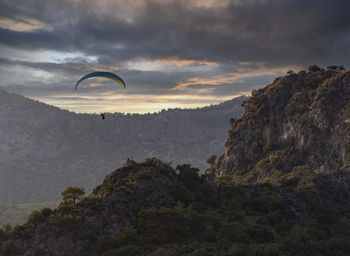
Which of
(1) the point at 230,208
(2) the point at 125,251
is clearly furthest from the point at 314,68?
(2) the point at 125,251

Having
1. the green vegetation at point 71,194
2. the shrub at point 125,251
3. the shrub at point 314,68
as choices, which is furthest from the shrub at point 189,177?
the shrub at point 314,68

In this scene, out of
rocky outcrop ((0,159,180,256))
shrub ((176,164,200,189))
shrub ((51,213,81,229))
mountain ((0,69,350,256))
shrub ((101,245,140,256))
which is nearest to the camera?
shrub ((101,245,140,256))

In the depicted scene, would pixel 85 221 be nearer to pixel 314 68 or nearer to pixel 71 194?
pixel 71 194

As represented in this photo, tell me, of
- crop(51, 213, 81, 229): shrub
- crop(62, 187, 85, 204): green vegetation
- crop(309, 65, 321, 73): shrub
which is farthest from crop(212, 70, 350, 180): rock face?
crop(51, 213, 81, 229): shrub

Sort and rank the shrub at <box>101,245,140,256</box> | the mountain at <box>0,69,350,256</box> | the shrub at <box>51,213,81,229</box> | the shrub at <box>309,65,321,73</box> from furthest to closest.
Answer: the shrub at <box>309,65,321,73</box> → the shrub at <box>51,213,81,229</box> → the mountain at <box>0,69,350,256</box> → the shrub at <box>101,245,140,256</box>

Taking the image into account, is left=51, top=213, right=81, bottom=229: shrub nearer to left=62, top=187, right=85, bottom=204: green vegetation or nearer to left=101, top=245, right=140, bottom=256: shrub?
left=101, top=245, right=140, bottom=256: shrub

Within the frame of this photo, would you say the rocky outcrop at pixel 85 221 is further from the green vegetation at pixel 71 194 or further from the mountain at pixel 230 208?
the green vegetation at pixel 71 194

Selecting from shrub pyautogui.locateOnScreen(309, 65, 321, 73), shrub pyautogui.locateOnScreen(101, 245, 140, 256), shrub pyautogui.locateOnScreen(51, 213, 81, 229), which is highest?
shrub pyautogui.locateOnScreen(309, 65, 321, 73)
